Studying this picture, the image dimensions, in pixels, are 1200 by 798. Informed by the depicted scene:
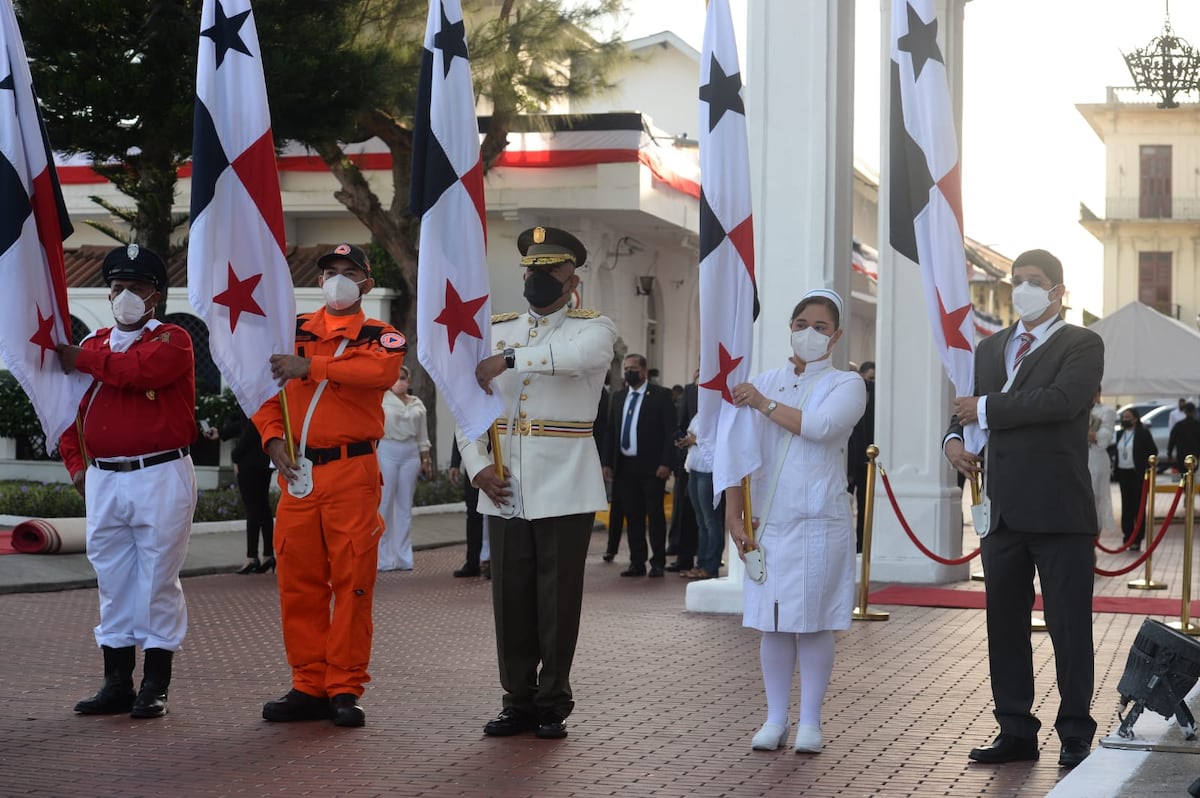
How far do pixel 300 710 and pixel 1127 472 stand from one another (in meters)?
17.8

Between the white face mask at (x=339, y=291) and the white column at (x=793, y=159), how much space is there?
203 inches

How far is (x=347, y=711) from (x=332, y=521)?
85cm

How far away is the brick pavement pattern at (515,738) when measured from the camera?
6.38 m

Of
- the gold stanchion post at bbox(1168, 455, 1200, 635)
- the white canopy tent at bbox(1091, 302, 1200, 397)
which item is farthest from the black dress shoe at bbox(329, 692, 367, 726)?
the white canopy tent at bbox(1091, 302, 1200, 397)

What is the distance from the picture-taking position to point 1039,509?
22.5ft

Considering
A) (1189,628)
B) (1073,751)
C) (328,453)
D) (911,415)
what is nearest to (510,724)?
(328,453)

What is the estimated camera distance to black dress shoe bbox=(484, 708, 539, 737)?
7.31 meters

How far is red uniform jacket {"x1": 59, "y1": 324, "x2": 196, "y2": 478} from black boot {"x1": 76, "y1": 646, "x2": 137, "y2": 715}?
0.88 metres

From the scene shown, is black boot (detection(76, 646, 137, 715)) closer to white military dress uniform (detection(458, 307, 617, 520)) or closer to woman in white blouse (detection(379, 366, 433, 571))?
white military dress uniform (detection(458, 307, 617, 520))

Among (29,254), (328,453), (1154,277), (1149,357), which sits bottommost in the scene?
(328,453)

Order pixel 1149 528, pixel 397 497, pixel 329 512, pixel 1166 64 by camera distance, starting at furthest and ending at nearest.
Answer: pixel 1166 64 → pixel 397 497 → pixel 1149 528 → pixel 329 512

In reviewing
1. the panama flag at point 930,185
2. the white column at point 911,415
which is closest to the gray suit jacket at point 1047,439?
the panama flag at point 930,185

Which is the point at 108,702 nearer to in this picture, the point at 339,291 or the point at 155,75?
the point at 339,291

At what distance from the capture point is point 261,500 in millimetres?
14984
